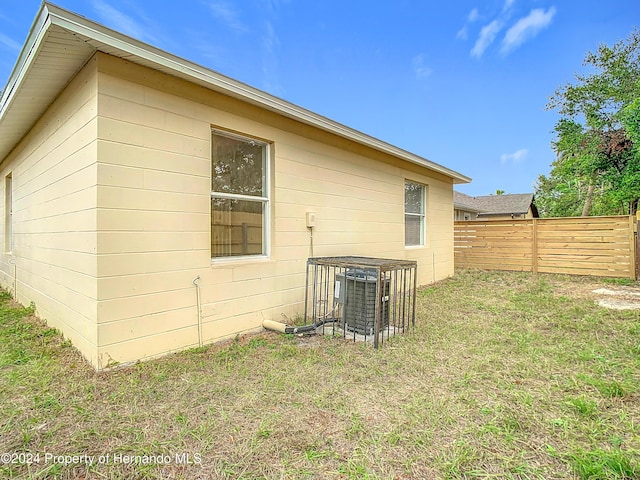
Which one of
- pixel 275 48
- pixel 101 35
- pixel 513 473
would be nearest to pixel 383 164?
pixel 101 35

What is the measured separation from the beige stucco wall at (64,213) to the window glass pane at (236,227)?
1.20 meters

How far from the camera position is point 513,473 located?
5.53ft

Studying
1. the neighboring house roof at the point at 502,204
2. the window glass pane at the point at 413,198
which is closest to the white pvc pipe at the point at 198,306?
the window glass pane at the point at 413,198

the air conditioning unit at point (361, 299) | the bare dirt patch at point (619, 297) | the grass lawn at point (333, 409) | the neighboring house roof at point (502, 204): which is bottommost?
the grass lawn at point (333, 409)

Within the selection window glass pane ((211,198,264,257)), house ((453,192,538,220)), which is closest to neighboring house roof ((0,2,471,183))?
window glass pane ((211,198,264,257))

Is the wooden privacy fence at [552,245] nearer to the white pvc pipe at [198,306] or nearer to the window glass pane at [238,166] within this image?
the window glass pane at [238,166]

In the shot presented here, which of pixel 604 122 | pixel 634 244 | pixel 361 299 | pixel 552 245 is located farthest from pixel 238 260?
pixel 604 122

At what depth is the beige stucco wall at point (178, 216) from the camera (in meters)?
2.93

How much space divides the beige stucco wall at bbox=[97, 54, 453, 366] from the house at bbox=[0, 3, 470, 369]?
Result: 0.5 inches

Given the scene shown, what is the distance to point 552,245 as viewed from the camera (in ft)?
29.8

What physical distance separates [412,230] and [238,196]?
4.74 meters

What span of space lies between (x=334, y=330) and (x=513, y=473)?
103 inches

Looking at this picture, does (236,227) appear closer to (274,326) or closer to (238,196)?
(238,196)

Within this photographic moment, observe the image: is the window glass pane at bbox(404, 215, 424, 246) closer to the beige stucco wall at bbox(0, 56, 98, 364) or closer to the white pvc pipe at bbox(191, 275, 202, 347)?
the white pvc pipe at bbox(191, 275, 202, 347)
